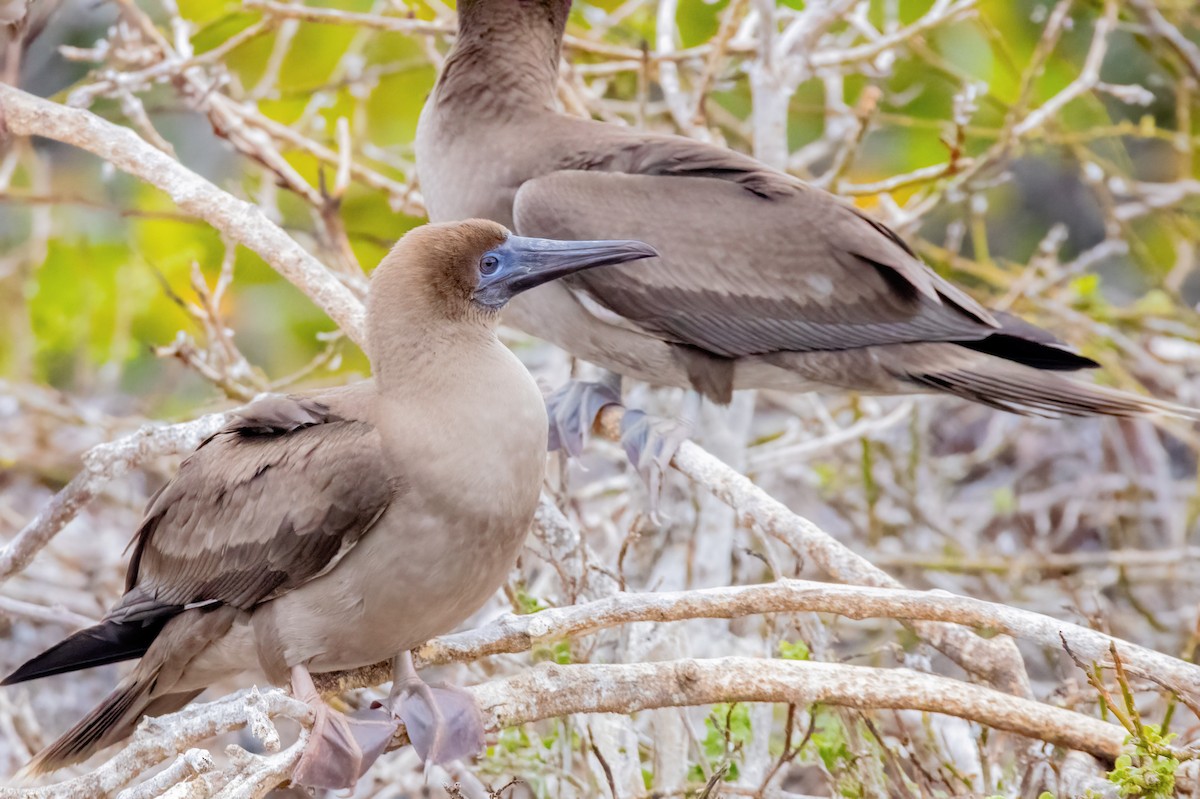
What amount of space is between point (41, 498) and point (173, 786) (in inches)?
181

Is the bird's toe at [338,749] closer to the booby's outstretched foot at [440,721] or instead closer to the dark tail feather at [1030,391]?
the booby's outstretched foot at [440,721]

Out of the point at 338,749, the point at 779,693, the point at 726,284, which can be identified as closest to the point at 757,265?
the point at 726,284

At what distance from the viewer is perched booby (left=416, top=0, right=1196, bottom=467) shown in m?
4.85

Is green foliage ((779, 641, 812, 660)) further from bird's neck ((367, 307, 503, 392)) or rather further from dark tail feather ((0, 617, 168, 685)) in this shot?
dark tail feather ((0, 617, 168, 685))

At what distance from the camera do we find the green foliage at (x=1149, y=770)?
109 inches

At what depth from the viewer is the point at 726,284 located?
4984mm

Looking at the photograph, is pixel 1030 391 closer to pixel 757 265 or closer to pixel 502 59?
pixel 757 265

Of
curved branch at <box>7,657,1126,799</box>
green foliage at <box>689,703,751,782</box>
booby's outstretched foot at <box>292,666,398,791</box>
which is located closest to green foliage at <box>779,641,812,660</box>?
green foliage at <box>689,703,751,782</box>

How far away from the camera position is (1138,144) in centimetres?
981

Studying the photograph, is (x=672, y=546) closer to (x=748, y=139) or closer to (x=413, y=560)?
(x=413, y=560)

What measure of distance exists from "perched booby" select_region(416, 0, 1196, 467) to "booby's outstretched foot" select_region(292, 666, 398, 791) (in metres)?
1.54

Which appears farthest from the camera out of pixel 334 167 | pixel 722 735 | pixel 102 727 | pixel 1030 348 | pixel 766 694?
pixel 334 167

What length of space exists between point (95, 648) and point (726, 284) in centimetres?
236

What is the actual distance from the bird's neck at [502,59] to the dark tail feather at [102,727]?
2300 mm
